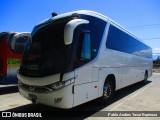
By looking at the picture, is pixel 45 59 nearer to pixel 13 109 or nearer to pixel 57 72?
pixel 57 72

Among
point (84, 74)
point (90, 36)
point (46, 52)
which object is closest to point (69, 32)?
point (46, 52)

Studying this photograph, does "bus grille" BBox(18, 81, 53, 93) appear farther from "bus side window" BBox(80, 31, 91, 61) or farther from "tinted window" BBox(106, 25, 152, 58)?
"tinted window" BBox(106, 25, 152, 58)

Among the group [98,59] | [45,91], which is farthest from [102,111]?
[45,91]

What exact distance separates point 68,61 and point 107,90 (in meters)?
→ 2.96

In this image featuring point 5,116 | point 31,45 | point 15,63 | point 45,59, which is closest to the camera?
point 45,59

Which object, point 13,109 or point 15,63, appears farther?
point 15,63

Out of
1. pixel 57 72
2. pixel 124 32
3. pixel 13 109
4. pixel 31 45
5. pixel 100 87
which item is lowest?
pixel 13 109

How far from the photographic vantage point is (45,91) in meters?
5.66

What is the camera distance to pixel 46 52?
597cm

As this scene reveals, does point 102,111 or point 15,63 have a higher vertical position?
point 15,63

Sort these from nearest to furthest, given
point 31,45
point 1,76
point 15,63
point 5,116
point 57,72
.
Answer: point 57,72, point 5,116, point 31,45, point 1,76, point 15,63

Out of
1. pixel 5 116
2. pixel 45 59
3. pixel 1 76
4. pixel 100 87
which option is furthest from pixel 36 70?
pixel 1 76

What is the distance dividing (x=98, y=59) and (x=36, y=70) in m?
2.13

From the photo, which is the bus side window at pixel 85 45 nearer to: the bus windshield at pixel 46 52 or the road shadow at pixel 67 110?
the bus windshield at pixel 46 52
